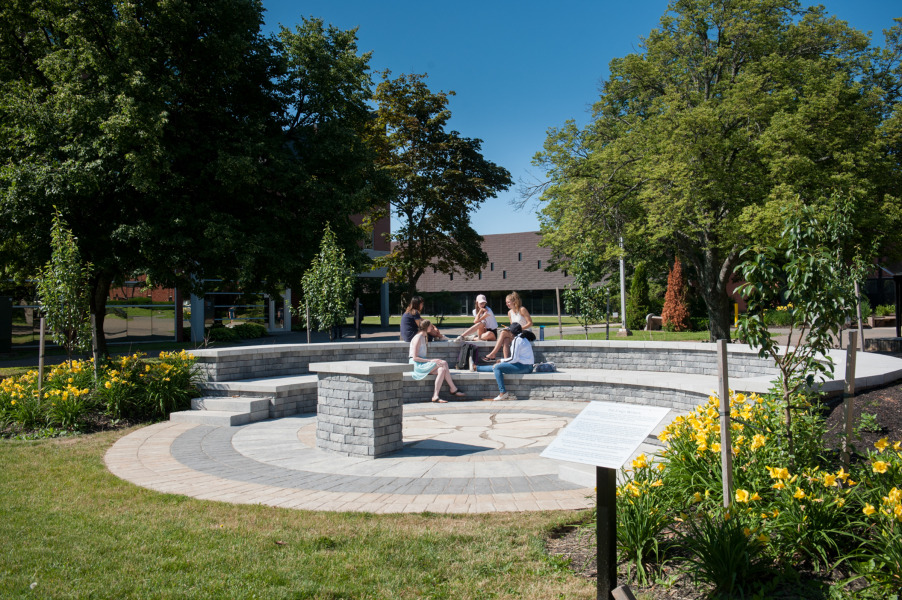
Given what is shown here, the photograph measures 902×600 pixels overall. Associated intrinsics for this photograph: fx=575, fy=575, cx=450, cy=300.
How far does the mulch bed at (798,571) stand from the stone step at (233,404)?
6316 mm

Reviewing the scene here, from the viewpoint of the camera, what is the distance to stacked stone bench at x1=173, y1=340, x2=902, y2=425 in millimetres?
9273

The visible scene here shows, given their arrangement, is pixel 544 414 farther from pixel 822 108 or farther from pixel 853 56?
pixel 853 56

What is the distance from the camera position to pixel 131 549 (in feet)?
13.0

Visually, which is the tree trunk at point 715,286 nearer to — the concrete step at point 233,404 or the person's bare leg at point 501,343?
the person's bare leg at point 501,343

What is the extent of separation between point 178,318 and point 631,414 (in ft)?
86.1

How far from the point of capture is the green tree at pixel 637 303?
31234 mm

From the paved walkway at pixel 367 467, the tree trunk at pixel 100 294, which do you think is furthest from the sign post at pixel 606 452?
the tree trunk at pixel 100 294

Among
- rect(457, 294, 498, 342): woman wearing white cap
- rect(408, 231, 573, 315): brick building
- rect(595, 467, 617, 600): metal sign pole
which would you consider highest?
Result: rect(408, 231, 573, 315): brick building

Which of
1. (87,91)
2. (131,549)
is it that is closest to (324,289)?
(87,91)

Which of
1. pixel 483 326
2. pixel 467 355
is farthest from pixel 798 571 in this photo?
pixel 483 326

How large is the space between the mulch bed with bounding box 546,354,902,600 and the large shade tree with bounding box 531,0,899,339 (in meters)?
10.1

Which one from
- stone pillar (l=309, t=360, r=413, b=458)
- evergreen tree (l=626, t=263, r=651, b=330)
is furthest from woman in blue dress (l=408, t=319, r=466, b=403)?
evergreen tree (l=626, t=263, r=651, b=330)

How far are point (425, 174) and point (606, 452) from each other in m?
32.5

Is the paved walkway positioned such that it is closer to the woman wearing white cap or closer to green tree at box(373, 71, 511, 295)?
the woman wearing white cap
